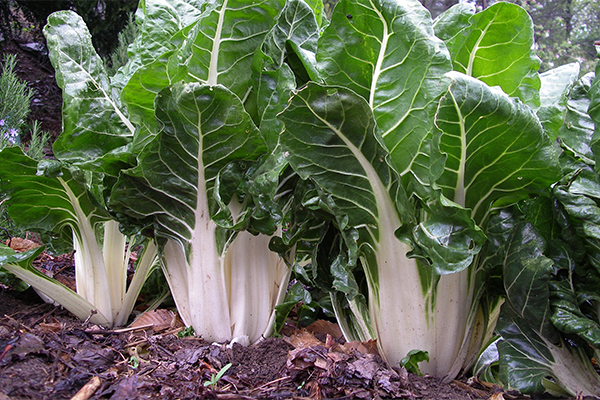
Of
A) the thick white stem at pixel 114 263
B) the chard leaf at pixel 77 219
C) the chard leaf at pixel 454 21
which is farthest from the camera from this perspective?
the thick white stem at pixel 114 263

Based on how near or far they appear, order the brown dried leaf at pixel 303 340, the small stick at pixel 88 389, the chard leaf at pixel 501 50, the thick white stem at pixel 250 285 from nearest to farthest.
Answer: the small stick at pixel 88 389
the chard leaf at pixel 501 50
the brown dried leaf at pixel 303 340
the thick white stem at pixel 250 285

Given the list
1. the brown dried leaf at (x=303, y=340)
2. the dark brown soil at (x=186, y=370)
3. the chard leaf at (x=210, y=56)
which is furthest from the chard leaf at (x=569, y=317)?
the chard leaf at (x=210, y=56)

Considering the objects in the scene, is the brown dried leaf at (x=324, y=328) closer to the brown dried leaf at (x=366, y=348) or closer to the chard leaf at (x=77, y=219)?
the brown dried leaf at (x=366, y=348)

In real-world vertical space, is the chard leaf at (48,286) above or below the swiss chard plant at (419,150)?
below

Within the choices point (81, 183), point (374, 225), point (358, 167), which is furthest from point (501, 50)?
point (81, 183)

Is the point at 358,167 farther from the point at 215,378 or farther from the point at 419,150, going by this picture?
the point at 215,378

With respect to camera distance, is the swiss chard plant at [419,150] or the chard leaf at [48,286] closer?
the swiss chard plant at [419,150]

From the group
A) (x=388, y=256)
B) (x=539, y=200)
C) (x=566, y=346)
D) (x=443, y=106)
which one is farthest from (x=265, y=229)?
(x=566, y=346)

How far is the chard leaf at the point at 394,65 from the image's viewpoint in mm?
1444

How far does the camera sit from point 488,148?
4.66 ft

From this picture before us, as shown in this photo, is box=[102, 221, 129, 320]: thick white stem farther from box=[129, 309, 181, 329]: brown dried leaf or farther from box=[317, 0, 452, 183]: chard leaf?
box=[317, 0, 452, 183]: chard leaf

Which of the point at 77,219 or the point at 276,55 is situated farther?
the point at 77,219

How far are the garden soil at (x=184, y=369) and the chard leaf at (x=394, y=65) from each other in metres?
0.71

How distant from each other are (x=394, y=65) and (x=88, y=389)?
1.44m
